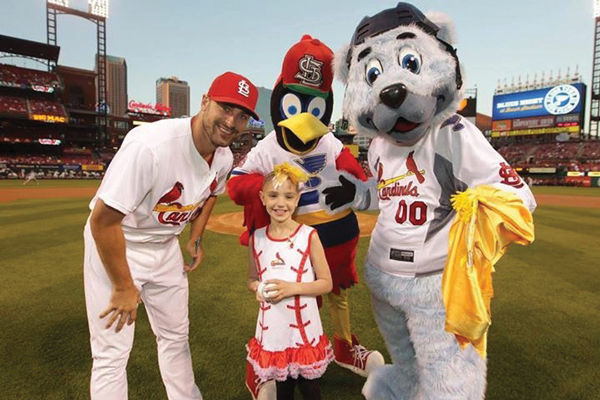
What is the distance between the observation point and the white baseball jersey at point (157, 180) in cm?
181

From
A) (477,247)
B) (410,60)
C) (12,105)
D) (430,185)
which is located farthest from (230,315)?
(12,105)

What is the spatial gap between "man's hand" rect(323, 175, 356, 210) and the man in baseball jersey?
0.72 metres

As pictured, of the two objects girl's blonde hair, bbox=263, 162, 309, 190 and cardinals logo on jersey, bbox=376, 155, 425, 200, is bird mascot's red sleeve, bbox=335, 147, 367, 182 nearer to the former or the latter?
cardinals logo on jersey, bbox=376, 155, 425, 200

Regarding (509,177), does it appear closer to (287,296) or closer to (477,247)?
(477,247)

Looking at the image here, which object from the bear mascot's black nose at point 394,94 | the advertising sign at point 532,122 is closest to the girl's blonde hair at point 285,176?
the bear mascot's black nose at point 394,94

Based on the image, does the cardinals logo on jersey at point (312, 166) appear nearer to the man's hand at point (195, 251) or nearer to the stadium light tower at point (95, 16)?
the man's hand at point (195, 251)

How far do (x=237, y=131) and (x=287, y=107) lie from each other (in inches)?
22.7

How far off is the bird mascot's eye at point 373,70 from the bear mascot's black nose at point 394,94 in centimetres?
18

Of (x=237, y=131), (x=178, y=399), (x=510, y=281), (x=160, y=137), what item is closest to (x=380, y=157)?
(x=237, y=131)

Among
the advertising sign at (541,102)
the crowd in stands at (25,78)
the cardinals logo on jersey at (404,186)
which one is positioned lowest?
the cardinals logo on jersey at (404,186)

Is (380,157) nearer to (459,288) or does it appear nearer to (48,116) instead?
(459,288)

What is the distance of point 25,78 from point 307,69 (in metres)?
52.6

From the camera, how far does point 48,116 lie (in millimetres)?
40438

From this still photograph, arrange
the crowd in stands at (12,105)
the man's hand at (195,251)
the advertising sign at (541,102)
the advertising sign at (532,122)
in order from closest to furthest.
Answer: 1. the man's hand at (195,251)
2. the advertising sign at (541,102)
3. the crowd in stands at (12,105)
4. the advertising sign at (532,122)
